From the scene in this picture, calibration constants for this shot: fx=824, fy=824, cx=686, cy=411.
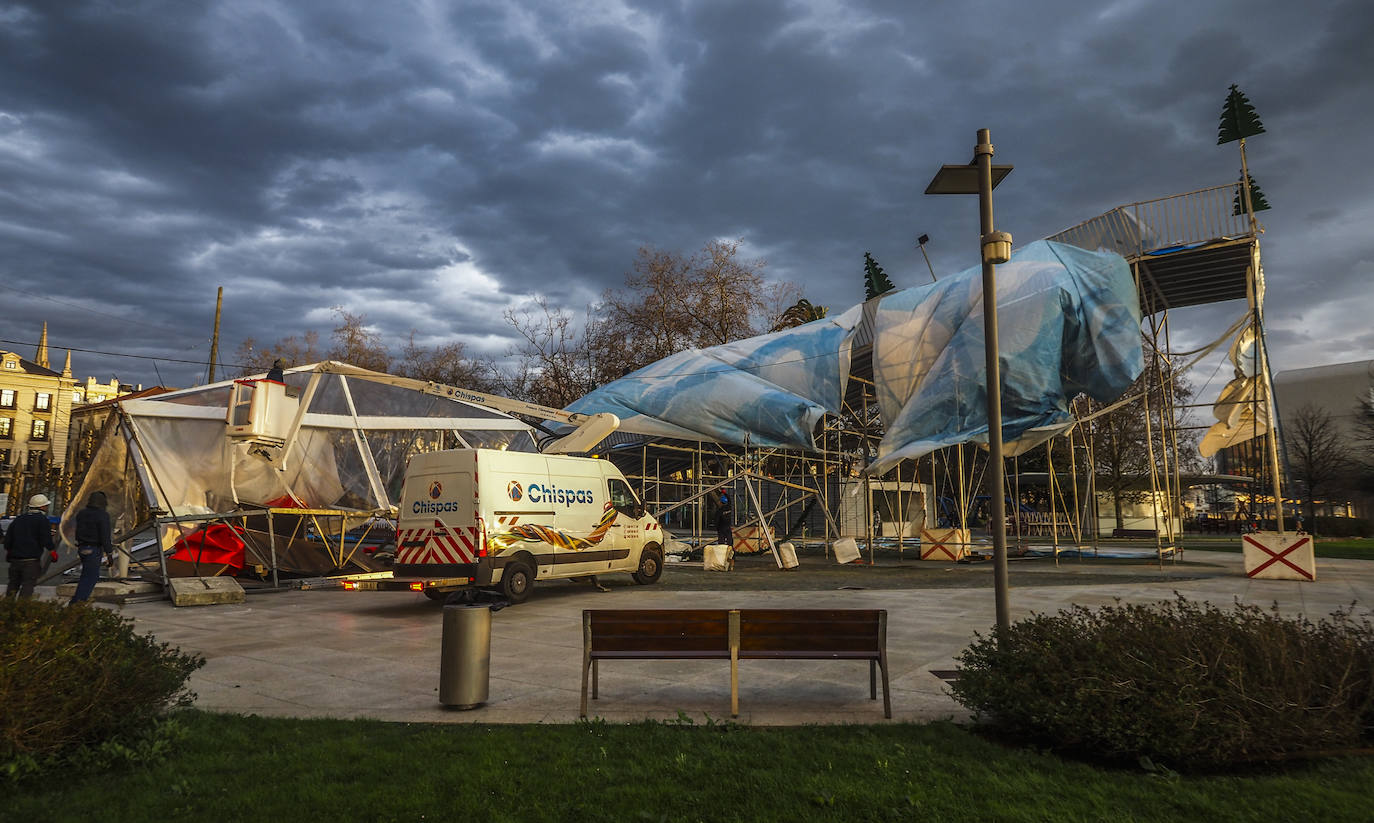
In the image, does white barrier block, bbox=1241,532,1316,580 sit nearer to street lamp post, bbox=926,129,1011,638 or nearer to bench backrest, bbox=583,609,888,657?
street lamp post, bbox=926,129,1011,638

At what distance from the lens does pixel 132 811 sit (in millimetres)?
4402

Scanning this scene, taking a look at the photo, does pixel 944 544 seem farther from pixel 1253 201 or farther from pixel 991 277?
pixel 991 277

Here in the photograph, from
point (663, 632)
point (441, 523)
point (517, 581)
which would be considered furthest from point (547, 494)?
point (663, 632)

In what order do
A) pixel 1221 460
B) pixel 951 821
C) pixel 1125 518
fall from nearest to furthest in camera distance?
1. pixel 951 821
2. pixel 1125 518
3. pixel 1221 460

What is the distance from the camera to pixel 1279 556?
56.6 feet

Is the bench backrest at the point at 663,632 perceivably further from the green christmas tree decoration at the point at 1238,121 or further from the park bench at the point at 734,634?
the green christmas tree decoration at the point at 1238,121

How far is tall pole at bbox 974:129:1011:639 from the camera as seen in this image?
7.13 metres

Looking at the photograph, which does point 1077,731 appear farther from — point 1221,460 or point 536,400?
point 1221,460

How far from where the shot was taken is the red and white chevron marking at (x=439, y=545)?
13.4 metres

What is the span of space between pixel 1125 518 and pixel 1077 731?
172ft

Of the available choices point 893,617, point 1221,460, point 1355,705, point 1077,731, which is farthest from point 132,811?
point 1221,460

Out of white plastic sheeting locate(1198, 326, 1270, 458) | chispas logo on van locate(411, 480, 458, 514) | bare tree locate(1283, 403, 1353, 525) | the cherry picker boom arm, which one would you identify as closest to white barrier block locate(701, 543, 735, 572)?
the cherry picker boom arm

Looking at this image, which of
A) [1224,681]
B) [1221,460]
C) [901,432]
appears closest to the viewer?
[1224,681]

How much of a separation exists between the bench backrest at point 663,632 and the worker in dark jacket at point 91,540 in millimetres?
10757
